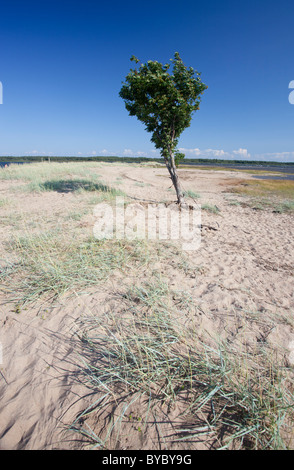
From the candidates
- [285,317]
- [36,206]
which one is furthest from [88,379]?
[36,206]

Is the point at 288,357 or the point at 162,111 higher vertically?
the point at 162,111

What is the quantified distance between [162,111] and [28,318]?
8.17 meters

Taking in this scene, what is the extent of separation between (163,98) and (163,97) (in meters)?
0.03

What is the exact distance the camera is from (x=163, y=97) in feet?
23.5

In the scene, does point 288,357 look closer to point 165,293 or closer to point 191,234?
point 165,293

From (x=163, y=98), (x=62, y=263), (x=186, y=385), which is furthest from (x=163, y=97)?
(x=186, y=385)

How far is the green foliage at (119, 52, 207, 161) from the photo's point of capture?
23.5 feet

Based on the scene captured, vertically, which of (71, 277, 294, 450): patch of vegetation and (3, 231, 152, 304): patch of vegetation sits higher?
(3, 231, 152, 304): patch of vegetation

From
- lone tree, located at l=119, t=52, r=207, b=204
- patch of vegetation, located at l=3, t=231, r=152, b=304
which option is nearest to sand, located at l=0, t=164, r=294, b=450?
patch of vegetation, located at l=3, t=231, r=152, b=304

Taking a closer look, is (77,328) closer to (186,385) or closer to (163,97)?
(186,385)

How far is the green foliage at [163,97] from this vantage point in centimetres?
717

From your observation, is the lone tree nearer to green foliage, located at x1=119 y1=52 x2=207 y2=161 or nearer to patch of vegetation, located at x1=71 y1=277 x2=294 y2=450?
green foliage, located at x1=119 y1=52 x2=207 y2=161

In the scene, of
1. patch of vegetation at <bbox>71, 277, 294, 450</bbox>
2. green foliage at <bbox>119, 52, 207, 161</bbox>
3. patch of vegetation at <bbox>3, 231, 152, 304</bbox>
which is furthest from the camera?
green foliage at <bbox>119, 52, 207, 161</bbox>

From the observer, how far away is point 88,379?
1.94 metres
